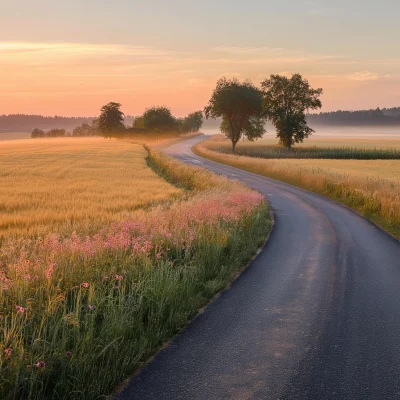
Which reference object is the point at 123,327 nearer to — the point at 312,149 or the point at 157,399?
the point at 157,399

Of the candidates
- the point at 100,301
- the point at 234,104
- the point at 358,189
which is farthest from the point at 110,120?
the point at 100,301

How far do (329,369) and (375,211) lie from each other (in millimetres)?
15966

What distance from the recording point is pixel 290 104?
73.6 m

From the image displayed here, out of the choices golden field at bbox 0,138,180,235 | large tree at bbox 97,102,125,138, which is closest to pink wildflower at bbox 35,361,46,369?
golden field at bbox 0,138,180,235

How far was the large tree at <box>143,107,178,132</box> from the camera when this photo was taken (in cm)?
14988

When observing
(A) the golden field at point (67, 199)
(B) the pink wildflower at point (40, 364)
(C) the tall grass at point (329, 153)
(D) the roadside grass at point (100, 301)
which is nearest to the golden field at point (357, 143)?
(C) the tall grass at point (329, 153)

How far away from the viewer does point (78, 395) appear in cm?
511

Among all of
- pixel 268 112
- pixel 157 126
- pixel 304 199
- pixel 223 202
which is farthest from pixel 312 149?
pixel 157 126

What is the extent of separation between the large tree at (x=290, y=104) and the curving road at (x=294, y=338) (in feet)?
204

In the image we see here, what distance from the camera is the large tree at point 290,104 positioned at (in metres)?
72.5

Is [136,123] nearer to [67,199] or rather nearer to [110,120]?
[110,120]

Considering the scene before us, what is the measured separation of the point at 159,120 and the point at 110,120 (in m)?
19.9

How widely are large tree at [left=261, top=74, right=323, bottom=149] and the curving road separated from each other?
6210cm

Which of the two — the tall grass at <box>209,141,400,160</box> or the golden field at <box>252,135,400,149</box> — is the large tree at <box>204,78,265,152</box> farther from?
the golden field at <box>252,135,400,149</box>
